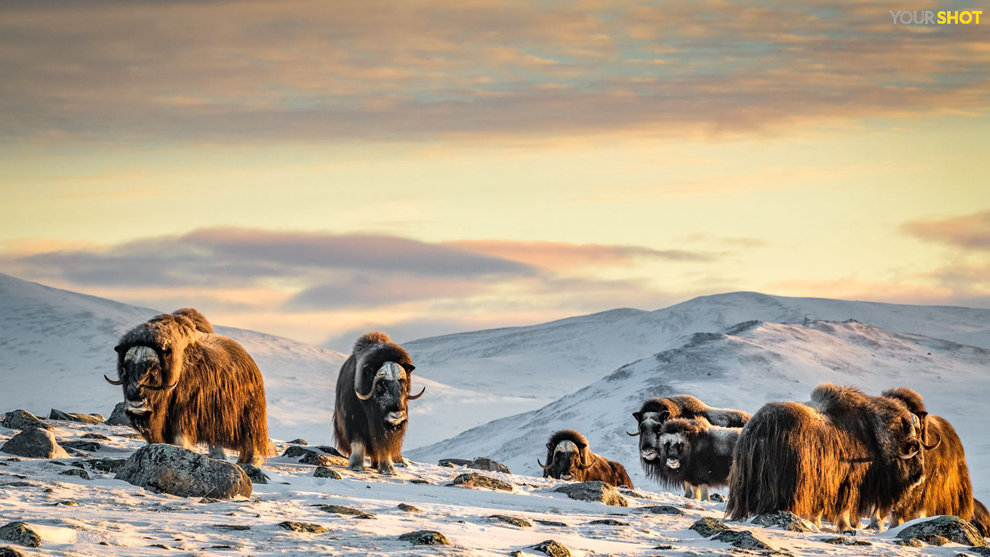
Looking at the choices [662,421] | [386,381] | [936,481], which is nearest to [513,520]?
[386,381]

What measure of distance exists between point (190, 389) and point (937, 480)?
9.84m

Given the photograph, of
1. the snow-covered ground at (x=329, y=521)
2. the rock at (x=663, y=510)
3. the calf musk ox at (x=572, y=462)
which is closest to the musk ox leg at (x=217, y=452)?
the snow-covered ground at (x=329, y=521)

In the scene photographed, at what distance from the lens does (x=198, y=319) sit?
1575 cm

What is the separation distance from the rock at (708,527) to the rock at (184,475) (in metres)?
4.72

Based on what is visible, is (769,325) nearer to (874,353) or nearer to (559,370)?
(874,353)

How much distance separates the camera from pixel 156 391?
1311 cm

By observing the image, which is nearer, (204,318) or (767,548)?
(767,548)

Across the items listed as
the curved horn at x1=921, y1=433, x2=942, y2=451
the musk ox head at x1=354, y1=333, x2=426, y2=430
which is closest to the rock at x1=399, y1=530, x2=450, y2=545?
the musk ox head at x1=354, y1=333, x2=426, y2=430

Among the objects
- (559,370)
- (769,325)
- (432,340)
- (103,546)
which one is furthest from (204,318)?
(432,340)

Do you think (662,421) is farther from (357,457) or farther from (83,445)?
(83,445)

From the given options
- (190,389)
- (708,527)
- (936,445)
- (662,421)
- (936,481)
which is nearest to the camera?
(708,527)

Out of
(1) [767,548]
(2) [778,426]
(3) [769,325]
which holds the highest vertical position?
A: (3) [769,325]

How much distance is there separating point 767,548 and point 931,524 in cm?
318

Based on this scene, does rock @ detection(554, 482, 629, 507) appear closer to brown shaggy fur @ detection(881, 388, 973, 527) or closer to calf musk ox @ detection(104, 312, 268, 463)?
brown shaggy fur @ detection(881, 388, 973, 527)
